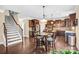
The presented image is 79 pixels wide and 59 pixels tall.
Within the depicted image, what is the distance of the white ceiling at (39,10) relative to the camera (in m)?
3.29

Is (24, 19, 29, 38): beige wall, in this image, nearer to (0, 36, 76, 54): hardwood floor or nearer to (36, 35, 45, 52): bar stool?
(0, 36, 76, 54): hardwood floor

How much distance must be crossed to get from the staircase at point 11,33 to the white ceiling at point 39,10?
211mm

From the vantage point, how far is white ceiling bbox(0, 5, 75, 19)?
3293 millimetres

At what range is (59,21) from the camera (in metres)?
3.30

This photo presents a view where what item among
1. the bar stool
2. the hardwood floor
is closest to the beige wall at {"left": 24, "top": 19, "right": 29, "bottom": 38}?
the hardwood floor

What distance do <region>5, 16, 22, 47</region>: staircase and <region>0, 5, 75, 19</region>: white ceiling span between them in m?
0.21

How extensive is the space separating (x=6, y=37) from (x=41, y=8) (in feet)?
2.90

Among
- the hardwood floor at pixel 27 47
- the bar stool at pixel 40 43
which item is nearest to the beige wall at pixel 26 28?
the hardwood floor at pixel 27 47

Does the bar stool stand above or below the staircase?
below

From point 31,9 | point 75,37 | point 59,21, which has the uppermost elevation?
point 31,9

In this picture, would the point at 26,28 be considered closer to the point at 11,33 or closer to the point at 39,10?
the point at 11,33

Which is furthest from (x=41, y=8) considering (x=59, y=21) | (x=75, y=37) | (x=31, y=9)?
(x=75, y=37)

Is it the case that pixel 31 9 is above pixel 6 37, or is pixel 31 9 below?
above

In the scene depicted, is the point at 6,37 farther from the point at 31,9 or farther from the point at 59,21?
the point at 59,21
